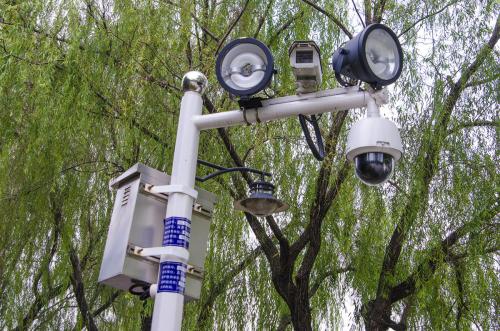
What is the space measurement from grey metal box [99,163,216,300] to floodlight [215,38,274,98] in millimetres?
537

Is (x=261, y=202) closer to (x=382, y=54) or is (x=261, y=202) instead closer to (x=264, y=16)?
(x=382, y=54)

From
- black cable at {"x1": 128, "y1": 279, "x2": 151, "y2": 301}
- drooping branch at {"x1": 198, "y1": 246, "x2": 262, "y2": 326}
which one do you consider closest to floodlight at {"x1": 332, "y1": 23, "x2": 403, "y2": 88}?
black cable at {"x1": 128, "y1": 279, "x2": 151, "y2": 301}

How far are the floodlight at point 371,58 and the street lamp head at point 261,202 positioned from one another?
67 cm

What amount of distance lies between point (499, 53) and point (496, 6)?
1.53 feet

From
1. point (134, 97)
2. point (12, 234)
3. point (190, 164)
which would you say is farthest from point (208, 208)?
point (12, 234)

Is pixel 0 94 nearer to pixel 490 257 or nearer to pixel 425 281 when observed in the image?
pixel 425 281

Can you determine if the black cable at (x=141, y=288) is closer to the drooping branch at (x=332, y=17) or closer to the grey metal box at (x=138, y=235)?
the grey metal box at (x=138, y=235)

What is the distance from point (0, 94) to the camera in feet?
16.5

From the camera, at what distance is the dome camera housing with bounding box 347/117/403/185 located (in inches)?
102

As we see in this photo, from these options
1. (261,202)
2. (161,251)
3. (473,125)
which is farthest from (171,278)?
(473,125)

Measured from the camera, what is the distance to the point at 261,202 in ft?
10.4

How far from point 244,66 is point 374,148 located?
80 cm

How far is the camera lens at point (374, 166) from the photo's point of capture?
262 centimetres

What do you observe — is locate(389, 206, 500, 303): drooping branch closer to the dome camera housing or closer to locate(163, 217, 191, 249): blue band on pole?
the dome camera housing
